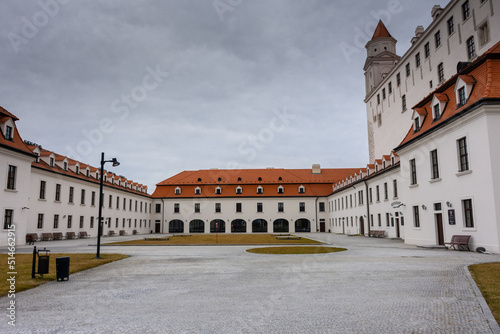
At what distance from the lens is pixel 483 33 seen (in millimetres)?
25781

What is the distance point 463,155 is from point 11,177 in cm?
3099

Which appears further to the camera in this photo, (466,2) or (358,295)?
(466,2)

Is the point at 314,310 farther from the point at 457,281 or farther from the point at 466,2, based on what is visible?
the point at 466,2

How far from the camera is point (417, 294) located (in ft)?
27.8

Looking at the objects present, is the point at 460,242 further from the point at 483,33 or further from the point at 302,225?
the point at 302,225

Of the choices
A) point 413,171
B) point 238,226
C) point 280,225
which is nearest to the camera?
point 413,171

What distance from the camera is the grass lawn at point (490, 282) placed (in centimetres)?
710

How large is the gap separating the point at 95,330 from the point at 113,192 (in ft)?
159

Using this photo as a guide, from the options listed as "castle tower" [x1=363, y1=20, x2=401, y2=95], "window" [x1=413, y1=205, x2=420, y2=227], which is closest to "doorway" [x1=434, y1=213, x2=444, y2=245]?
"window" [x1=413, y1=205, x2=420, y2=227]

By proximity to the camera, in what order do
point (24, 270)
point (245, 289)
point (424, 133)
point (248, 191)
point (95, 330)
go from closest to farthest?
point (95, 330)
point (245, 289)
point (24, 270)
point (424, 133)
point (248, 191)

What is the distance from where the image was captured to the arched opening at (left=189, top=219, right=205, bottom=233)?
215 ft

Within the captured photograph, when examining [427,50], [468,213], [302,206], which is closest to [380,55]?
[427,50]

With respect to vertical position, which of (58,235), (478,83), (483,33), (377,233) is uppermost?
(483,33)

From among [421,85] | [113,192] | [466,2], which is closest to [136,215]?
[113,192]
